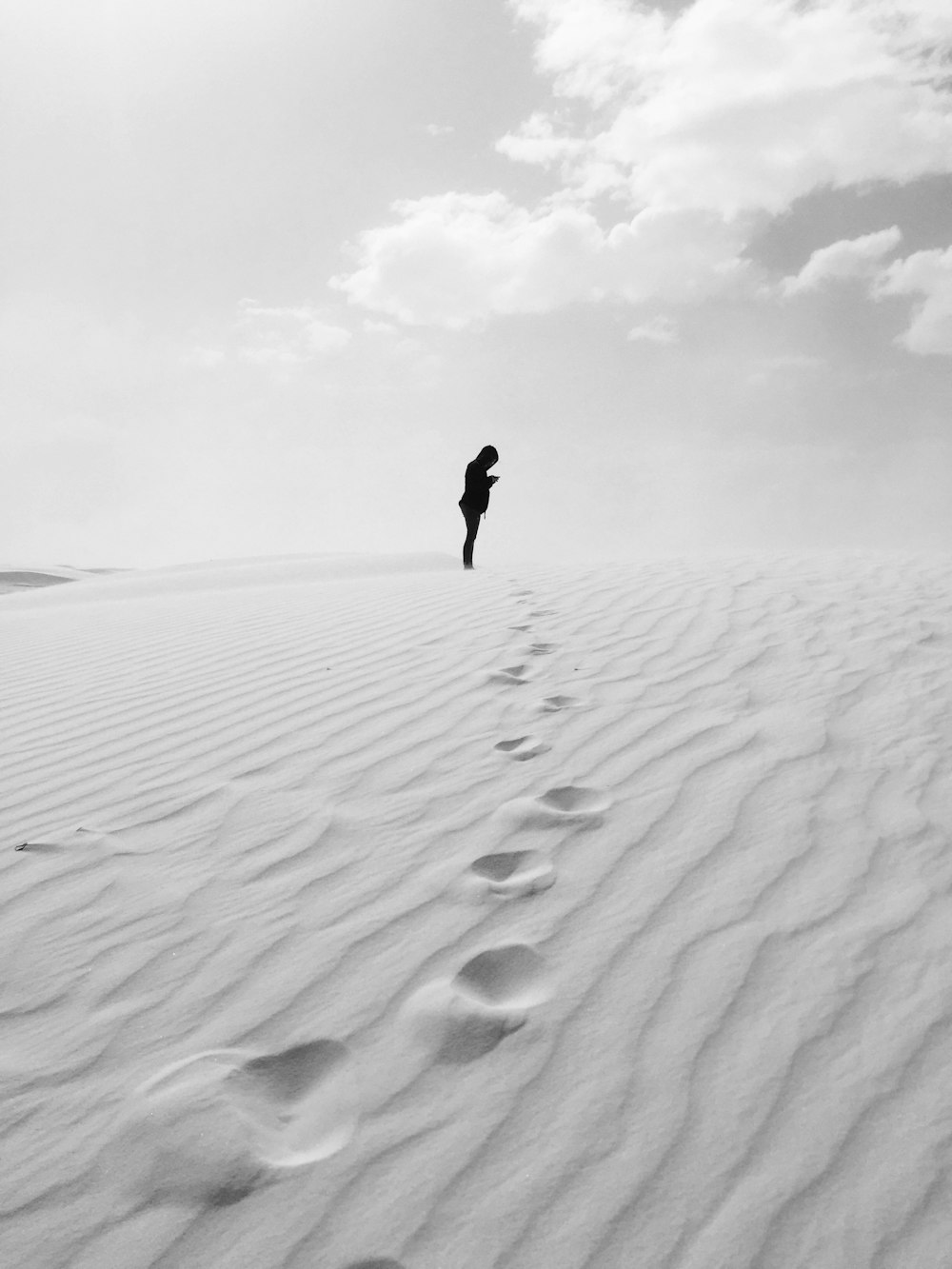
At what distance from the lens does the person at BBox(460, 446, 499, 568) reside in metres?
10.9

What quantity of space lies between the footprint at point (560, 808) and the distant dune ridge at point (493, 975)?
1 centimetres

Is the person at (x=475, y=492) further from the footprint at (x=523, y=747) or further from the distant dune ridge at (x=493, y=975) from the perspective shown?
the footprint at (x=523, y=747)

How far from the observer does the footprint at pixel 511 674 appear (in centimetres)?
408

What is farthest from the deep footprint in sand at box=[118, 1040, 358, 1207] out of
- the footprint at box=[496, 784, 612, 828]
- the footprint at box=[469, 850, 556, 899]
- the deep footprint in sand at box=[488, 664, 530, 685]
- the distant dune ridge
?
the deep footprint in sand at box=[488, 664, 530, 685]

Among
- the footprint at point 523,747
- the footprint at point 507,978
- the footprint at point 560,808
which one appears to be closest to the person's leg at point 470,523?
the footprint at point 523,747

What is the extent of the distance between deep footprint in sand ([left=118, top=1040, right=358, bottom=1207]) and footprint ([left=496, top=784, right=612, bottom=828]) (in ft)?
3.26

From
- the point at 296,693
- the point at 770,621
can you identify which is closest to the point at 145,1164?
the point at 296,693

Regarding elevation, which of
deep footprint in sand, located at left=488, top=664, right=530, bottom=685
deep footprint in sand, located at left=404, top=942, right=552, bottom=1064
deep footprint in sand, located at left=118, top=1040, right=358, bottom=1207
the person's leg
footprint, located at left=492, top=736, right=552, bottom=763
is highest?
the person's leg

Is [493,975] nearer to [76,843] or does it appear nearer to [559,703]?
[76,843]

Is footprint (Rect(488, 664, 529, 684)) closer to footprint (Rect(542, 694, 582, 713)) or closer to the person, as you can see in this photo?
footprint (Rect(542, 694, 582, 713))

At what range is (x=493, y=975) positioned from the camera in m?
2.04

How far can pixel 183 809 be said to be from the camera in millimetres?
3000

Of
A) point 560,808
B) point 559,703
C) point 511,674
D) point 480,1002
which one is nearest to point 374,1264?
point 480,1002

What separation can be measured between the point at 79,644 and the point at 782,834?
5.06 m
